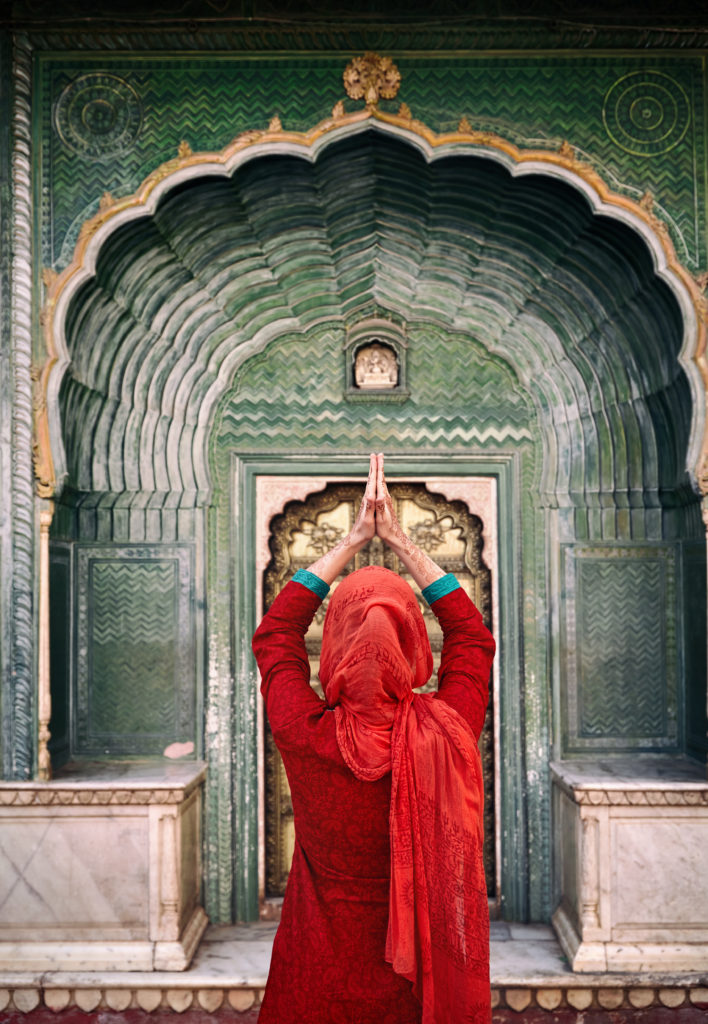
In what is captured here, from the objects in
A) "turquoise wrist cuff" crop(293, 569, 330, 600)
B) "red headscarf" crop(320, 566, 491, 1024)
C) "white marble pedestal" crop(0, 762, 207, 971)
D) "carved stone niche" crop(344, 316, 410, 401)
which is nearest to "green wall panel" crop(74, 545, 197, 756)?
"white marble pedestal" crop(0, 762, 207, 971)

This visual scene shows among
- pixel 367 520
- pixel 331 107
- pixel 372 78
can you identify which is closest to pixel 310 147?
pixel 331 107

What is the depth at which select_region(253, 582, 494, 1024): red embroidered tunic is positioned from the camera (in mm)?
1860

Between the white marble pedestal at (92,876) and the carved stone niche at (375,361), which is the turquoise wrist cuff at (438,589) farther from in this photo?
the carved stone niche at (375,361)

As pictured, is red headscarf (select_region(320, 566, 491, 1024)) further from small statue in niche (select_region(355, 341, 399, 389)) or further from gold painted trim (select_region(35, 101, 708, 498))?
small statue in niche (select_region(355, 341, 399, 389))

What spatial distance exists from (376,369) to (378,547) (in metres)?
0.94

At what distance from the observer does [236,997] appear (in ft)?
12.4

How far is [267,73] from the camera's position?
3988mm

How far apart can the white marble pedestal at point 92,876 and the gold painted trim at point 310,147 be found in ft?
4.53


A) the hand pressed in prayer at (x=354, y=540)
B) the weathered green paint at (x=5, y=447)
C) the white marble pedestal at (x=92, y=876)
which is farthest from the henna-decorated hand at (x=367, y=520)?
the weathered green paint at (x=5, y=447)

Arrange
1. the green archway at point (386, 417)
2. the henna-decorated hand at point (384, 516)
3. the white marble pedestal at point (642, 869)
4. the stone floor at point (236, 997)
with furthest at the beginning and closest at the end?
the green archway at point (386, 417) < the white marble pedestal at point (642, 869) < the stone floor at point (236, 997) < the henna-decorated hand at point (384, 516)

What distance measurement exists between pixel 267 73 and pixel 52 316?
4.85 ft

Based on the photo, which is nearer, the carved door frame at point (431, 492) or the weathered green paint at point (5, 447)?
the weathered green paint at point (5, 447)

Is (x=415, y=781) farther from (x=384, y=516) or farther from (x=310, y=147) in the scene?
(x=310, y=147)

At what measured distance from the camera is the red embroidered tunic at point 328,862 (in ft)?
6.10
